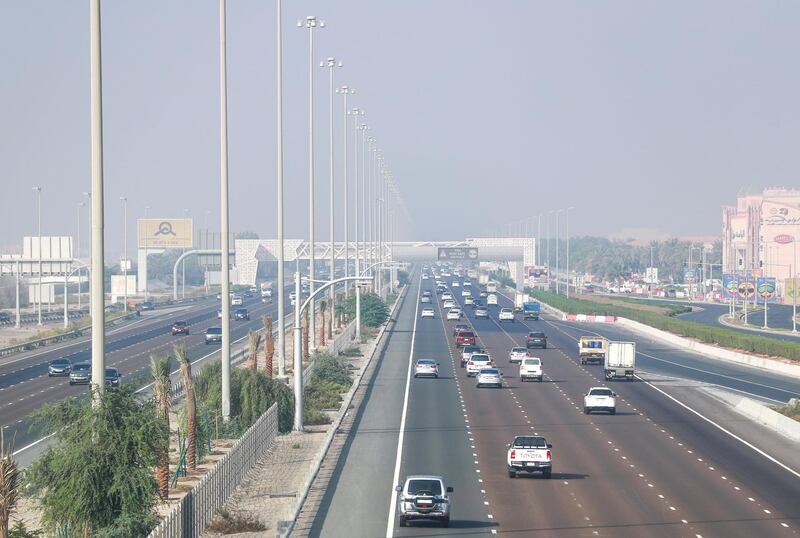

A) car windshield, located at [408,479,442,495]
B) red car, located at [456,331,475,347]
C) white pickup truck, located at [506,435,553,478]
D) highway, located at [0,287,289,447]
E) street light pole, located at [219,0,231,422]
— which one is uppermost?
street light pole, located at [219,0,231,422]

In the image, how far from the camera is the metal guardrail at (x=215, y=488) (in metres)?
28.1

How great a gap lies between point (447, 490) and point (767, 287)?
4757 inches

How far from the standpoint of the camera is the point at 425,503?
33875mm

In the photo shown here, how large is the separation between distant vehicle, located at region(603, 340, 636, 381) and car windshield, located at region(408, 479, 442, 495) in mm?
47634

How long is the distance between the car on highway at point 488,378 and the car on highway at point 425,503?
40627 millimetres

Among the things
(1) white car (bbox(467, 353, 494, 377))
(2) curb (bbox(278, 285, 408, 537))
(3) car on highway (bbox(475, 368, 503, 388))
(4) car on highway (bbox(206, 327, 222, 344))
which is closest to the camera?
(2) curb (bbox(278, 285, 408, 537))

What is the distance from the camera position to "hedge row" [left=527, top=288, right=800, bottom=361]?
10019 cm

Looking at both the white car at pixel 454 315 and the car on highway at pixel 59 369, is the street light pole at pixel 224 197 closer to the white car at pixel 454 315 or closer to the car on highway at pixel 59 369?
the car on highway at pixel 59 369

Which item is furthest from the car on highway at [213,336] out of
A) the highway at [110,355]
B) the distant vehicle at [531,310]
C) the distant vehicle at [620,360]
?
the distant vehicle at [531,310]

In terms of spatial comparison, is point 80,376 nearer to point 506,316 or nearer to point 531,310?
point 506,316

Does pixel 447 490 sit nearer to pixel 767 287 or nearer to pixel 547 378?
pixel 547 378

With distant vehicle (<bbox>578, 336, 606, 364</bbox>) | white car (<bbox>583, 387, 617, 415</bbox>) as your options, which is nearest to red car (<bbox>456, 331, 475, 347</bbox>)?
distant vehicle (<bbox>578, 336, 606, 364</bbox>)

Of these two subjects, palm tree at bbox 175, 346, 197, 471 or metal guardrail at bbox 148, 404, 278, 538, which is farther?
palm tree at bbox 175, 346, 197, 471

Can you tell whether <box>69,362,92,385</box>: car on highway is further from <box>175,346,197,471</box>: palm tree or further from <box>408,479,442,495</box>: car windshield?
<box>408,479,442,495</box>: car windshield
